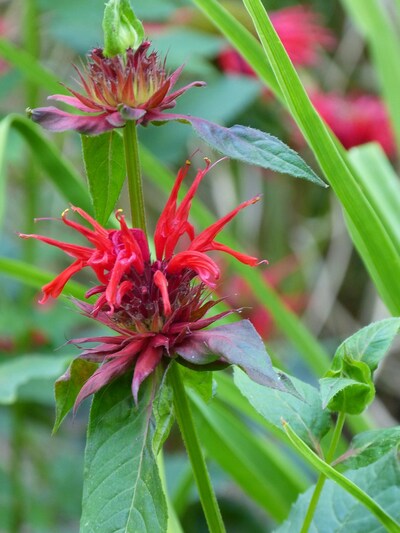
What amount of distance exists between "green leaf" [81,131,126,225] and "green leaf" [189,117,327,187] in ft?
0.17

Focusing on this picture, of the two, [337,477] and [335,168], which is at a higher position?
[335,168]

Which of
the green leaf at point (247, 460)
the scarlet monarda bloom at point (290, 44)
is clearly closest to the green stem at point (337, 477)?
the green leaf at point (247, 460)

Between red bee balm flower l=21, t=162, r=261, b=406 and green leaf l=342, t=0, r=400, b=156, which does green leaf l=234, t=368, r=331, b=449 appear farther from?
green leaf l=342, t=0, r=400, b=156

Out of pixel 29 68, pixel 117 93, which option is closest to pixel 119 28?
pixel 117 93

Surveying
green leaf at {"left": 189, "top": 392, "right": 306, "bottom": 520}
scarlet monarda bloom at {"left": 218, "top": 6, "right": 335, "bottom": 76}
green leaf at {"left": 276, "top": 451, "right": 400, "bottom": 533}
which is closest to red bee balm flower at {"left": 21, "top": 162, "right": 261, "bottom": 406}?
green leaf at {"left": 276, "top": 451, "right": 400, "bottom": 533}

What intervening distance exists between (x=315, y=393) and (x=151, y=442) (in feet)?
0.31

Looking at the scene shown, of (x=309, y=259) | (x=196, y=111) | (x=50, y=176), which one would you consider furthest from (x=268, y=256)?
→ (x=50, y=176)

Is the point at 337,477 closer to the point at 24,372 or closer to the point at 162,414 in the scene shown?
the point at 162,414

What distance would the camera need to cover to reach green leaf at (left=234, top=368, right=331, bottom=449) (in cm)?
36

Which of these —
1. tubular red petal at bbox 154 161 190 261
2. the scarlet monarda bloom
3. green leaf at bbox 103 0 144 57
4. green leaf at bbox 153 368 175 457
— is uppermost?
the scarlet monarda bloom

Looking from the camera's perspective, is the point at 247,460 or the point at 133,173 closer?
the point at 133,173

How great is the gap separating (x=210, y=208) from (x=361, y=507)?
50.1 inches

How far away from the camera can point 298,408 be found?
1.22 feet

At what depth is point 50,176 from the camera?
622 millimetres
